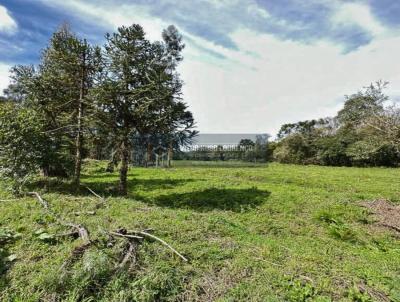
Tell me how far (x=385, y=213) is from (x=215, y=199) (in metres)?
5.18

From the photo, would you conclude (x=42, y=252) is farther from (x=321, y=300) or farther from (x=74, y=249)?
A: (x=321, y=300)

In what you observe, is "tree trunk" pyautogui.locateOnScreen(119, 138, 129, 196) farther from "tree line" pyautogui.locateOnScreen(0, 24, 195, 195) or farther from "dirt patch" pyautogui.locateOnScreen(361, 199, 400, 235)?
"dirt patch" pyautogui.locateOnScreen(361, 199, 400, 235)

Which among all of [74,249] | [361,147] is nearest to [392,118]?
[361,147]

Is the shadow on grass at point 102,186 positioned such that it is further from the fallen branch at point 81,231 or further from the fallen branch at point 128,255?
the fallen branch at point 128,255

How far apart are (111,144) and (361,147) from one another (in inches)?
368

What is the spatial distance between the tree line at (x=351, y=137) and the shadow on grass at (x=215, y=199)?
4.32 m

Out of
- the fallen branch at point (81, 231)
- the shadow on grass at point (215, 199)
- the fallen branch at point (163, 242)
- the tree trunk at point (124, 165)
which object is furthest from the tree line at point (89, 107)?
the fallen branch at point (163, 242)

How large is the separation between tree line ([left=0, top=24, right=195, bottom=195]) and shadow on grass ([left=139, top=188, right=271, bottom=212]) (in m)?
1.85

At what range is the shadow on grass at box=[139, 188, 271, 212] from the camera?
9.04 meters

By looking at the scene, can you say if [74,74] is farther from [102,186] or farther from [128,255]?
[128,255]

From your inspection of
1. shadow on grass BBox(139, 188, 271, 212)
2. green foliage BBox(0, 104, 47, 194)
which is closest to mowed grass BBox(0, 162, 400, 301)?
shadow on grass BBox(139, 188, 271, 212)

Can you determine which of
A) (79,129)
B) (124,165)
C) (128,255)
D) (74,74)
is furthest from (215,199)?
(74,74)

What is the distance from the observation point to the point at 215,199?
986 cm

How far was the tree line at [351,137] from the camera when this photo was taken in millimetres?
9727
